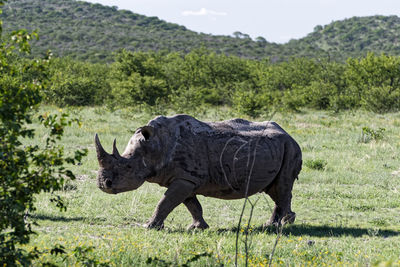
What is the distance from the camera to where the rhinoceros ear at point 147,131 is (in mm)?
7520

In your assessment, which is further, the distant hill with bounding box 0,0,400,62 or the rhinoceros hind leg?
the distant hill with bounding box 0,0,400,62

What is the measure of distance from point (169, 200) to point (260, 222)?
6.97 feet

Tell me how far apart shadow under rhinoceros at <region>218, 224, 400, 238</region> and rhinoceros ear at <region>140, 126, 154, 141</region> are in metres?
1.86

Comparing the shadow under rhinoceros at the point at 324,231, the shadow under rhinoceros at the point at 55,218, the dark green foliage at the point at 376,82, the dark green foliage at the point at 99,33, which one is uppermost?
the dark green foliage at the point at 99,33

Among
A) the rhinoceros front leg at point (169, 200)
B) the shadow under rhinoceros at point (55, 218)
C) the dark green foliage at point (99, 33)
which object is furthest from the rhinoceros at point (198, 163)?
the dark green foliage at point (99, 33)

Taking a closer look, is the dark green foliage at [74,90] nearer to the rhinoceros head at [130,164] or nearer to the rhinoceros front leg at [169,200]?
the rhinoceros head at [130,164]

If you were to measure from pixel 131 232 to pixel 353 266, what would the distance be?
310 cm

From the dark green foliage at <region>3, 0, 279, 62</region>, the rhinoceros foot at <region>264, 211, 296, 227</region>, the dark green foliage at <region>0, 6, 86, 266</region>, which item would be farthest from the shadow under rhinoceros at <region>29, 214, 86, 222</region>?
the dark green foliage at <region>3, 0, 279, 62</region>

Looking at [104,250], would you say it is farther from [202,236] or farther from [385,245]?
[385,245]

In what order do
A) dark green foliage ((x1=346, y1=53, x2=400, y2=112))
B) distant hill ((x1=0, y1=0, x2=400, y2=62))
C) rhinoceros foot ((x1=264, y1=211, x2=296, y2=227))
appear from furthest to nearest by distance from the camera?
distant hill ((x1=0, y1=0, x2=400, y2=62)), dark green foliage ((x1=346, y1=53, x2=400, y2=112)), rhinoceros foot ((x1=264, y1=211, x2=296, y2=227))

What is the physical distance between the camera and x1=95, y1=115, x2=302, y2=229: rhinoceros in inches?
292

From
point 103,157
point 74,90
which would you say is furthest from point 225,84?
point 103,157

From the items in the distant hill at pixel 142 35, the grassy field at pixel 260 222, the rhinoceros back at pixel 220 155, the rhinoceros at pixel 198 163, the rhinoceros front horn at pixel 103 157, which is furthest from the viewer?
the distant hill at pixel 142 35

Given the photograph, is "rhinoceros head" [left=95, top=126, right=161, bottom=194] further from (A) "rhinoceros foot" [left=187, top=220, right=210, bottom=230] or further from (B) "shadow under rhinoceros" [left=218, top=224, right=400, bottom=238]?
(B) "shadow under rhinoceros" [left=218, top=224, right=400, bottom=238]
